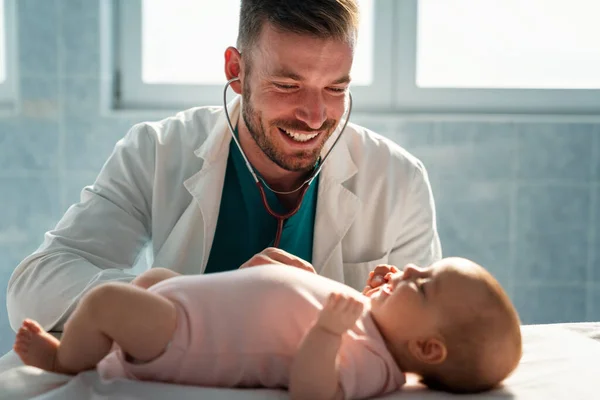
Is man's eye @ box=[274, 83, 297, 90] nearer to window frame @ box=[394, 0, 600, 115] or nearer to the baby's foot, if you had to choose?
the baby's foot

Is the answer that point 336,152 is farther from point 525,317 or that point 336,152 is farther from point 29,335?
point 525,317

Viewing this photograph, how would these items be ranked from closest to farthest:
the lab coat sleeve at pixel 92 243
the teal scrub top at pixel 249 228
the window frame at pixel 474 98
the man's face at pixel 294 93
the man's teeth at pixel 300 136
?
the lab coat sleeve at pixel 92 243 < the man's face at pixel 294 93 < the man's teeth at pixel 300 136 < the teal scrub top at pixel 249 228 < the window frame at pixel 474 98

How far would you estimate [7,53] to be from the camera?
312 centimetres

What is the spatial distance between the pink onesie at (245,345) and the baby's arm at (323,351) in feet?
0.17

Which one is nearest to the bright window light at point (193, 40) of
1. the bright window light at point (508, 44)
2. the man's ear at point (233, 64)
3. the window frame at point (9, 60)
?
the bright window light at point (508, 44)

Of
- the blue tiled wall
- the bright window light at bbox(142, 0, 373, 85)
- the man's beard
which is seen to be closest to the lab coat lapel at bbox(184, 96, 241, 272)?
the man's beard

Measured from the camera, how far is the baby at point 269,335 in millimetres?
1118

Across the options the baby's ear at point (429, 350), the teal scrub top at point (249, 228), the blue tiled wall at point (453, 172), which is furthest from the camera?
the blue tiled wall at point (453, 172)

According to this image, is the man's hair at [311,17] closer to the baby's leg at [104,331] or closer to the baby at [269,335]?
the baby at [269,335]

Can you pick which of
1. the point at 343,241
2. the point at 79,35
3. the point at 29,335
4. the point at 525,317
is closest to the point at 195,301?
the point at 29,335

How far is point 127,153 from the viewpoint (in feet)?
6.66

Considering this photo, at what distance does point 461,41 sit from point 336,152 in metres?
1.45

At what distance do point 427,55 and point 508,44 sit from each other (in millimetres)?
350

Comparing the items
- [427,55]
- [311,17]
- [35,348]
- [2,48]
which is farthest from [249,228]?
[2,48]
